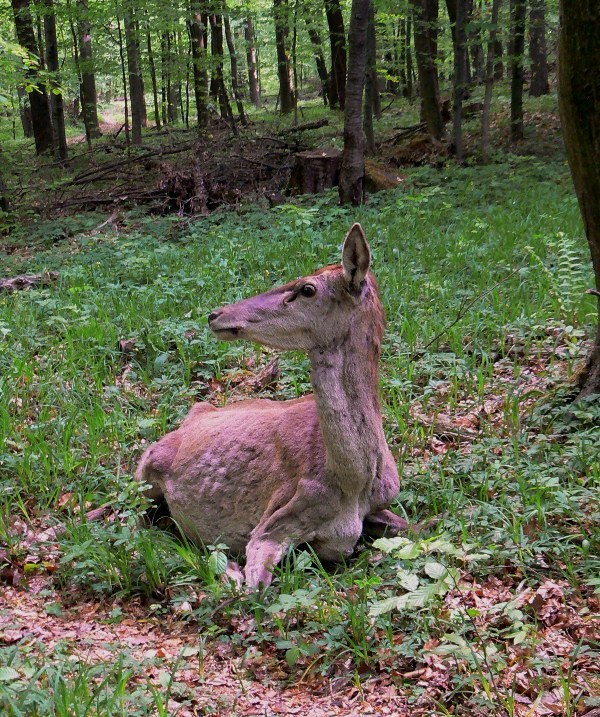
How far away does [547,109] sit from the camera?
19375 mm

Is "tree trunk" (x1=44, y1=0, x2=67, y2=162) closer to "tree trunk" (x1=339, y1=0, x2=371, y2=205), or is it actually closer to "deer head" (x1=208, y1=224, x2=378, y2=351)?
"tree trunk" (x1=339, y1=0, x2=371, y2=205)

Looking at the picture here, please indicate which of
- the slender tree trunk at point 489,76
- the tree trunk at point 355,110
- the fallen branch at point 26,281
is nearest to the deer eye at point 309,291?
the fallen branch at point 26,281

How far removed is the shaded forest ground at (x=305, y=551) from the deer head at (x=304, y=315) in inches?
43.9

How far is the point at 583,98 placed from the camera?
412cm

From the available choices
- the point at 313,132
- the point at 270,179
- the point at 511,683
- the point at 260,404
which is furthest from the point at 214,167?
the point at 511,683

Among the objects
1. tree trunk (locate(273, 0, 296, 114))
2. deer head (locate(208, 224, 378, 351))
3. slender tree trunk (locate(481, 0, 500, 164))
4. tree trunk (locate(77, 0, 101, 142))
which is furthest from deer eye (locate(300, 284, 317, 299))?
tree trunk (locate(273, 0, 296, 114))

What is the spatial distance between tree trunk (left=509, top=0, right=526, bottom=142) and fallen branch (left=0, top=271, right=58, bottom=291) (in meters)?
9.49

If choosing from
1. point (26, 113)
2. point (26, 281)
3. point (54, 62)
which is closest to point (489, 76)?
point (26, 281)

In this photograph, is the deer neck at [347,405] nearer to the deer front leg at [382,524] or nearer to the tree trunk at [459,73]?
the deer front leg at [382,524]

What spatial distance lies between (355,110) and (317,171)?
2103 millimetres

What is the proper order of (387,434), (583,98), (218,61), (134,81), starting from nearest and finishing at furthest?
(583,98)
(387,434)
(218,61)
(134,81)

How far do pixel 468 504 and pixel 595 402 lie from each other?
129 centimetres

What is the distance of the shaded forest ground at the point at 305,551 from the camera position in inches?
108

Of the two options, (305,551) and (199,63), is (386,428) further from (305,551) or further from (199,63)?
(199,63)
